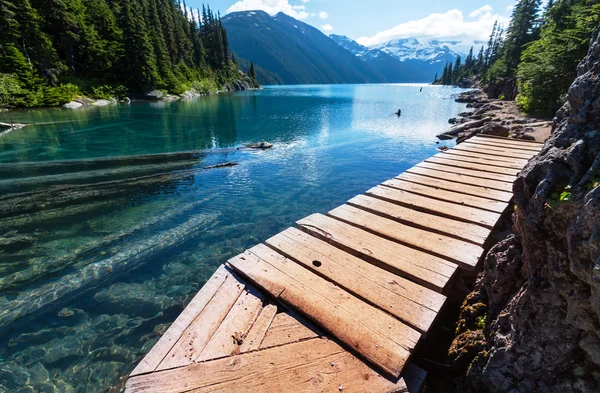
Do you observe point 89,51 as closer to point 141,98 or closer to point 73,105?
point 141,98

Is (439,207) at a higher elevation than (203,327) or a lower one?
higher

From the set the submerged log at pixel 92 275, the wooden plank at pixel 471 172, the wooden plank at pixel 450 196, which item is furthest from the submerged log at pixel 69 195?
the wooden plank at pixel 471 172

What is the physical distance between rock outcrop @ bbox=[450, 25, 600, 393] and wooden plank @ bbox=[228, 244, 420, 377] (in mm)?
842

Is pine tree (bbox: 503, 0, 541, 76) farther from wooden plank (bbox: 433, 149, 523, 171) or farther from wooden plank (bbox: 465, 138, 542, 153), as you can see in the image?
wooden plank (bbox: 433, 149, 523, 171)

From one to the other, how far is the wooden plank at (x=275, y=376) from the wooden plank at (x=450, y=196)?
491 cm

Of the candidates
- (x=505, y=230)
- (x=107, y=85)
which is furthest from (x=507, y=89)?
(x=107, y=85)

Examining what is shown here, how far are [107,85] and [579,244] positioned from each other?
259 ft

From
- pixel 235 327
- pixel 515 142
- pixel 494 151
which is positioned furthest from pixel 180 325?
pixel 515 142

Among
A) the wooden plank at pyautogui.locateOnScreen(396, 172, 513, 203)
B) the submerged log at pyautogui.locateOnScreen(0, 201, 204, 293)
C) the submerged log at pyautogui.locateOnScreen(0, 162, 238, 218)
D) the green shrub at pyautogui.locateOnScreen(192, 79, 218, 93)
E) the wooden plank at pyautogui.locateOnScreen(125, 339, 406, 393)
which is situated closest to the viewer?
the wooden plank at pyautogui.locateOnScreen(125, 339, 406, 393)

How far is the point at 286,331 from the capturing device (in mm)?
3057

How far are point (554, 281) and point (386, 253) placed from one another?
7.37 feet

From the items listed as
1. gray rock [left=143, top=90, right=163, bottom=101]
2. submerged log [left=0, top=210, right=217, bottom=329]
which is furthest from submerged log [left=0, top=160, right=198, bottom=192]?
gray rock [left=143, top=90, right=163, bottom=101]

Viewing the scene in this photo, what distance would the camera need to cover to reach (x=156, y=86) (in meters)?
69.8

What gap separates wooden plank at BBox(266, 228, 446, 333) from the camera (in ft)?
10.5
